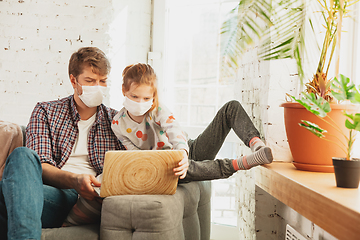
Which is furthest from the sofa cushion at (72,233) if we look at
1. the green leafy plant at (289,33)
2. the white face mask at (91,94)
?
the green leafy plant at (289,33)

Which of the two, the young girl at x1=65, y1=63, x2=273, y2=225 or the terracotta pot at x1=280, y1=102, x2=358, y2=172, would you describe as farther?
the young girl at x1=65, y1=63, x2=273, y2=225

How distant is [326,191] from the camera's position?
0.89m

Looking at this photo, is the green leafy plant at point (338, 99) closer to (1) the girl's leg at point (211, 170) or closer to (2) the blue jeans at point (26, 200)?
(1) the girl's leg at point (211, 170)

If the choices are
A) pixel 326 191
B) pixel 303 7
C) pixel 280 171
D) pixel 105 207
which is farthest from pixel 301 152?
pixel 105 207

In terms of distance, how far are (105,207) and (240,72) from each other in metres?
1.20

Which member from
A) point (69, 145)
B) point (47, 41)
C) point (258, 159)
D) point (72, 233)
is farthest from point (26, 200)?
point (47, 41)

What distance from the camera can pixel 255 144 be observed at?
138cm

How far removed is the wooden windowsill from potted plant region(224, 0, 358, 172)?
8cm

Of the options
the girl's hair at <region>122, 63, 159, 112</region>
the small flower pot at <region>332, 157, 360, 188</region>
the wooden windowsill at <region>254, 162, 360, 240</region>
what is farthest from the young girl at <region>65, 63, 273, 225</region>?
the small flower pot at <region>332, 157, 360, 188</region>

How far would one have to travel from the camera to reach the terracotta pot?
44.3 inches

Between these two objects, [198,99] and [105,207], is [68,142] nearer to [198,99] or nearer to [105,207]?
[105,207]

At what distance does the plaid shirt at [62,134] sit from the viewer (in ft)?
4.80

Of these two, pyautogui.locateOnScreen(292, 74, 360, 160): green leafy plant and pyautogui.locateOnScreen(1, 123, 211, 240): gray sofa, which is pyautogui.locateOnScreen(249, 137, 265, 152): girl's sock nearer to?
pyautogui.locateOnScreen(292, 74, 360, 160): green leafy plant

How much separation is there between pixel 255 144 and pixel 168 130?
40 cm
